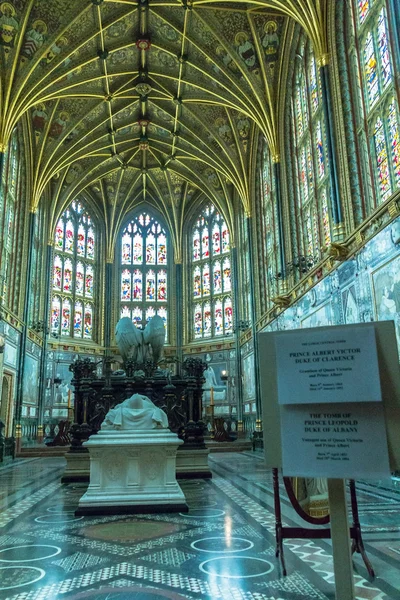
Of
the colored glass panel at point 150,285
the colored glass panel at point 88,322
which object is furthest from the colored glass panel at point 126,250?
the colored glass panel at point 88,322

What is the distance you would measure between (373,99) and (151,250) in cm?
2661

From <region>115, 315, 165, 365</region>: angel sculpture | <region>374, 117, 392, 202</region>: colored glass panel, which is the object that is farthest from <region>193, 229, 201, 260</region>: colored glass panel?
<region>374, 117, 392, 202</region>: colored glass panel

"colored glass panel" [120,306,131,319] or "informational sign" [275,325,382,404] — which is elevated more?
"colored glass panel" [120,306,131,319]

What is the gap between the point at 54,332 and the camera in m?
32.6

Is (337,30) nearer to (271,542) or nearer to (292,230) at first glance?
(292,230)

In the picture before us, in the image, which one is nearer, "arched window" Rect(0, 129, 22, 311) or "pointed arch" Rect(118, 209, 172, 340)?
"arched window" Rect(0, 129, 22, 311)

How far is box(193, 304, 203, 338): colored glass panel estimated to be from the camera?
35.4 meters

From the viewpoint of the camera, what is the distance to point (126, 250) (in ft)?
124

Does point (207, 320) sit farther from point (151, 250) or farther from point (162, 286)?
Answer: point (151, 250)

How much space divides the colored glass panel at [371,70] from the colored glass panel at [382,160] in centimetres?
78

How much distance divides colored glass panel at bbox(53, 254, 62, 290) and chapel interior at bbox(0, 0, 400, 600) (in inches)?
6.9

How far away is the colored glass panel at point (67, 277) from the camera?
34.2 meters

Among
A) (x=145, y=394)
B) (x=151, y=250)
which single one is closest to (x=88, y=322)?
(x=151, y=250)

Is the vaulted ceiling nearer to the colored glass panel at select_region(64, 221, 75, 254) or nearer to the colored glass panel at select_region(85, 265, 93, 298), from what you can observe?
the colored glass panel at select_region(64, 221, 75, 254)
